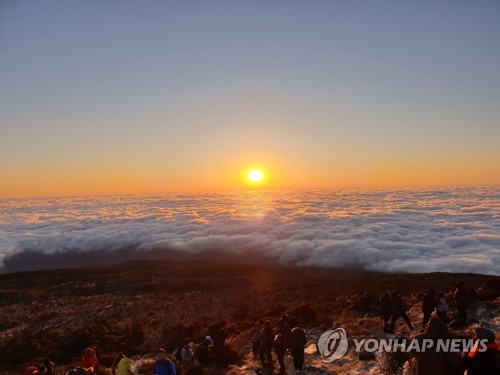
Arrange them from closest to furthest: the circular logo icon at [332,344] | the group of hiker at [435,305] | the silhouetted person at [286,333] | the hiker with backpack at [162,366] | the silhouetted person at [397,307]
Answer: the hiker with backpack at [162,366], the silhouetted person at [286,333], the group of hiker at [435,305], the circular logo icon at [332,344], the silhouetted person at [397,307]

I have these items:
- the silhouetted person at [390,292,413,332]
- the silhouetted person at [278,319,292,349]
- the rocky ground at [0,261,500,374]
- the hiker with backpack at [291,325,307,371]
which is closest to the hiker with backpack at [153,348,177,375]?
the rocky ground at [0,261,500,374]

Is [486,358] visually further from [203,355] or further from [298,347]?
[203,355]

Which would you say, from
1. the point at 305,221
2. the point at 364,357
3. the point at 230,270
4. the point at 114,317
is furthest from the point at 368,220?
the point at 364,357

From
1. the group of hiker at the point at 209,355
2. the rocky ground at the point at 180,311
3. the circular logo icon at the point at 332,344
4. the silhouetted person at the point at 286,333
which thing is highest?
the silhouetted person at the point at 286,333

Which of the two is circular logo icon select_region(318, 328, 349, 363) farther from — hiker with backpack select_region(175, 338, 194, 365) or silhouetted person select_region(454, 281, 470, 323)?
hiker with backpack select_region(175, 338, 194, 365)

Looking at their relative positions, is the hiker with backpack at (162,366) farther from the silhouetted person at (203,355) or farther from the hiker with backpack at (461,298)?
the hiker with backpack at (461,298)

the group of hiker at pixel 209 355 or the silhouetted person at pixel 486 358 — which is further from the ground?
the silhouetted person at pixel 486 358

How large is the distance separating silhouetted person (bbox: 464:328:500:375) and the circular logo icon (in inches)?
296

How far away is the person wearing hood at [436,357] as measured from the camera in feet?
16.8

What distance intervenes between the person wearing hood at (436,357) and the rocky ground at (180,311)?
5461 mm

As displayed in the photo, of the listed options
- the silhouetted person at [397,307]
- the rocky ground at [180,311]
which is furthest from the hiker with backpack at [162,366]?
the silhouetted person at [397,307]

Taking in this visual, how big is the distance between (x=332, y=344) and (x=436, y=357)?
9.16 m

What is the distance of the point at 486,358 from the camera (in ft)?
17.1

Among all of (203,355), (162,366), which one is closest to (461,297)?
(203,355)
